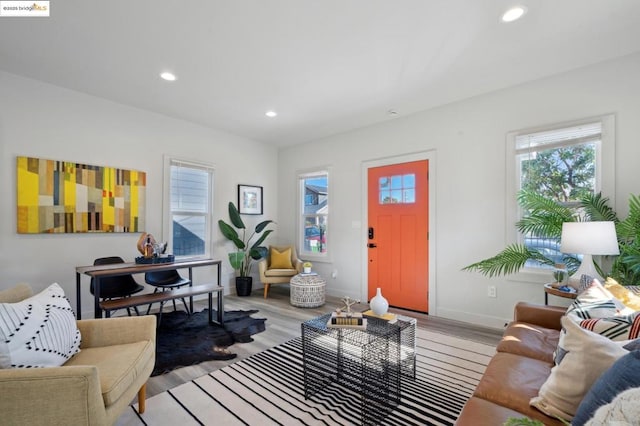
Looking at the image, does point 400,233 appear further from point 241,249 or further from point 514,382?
point 514,382

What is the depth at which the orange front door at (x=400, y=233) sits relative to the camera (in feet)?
12.7

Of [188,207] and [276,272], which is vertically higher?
[188,207]

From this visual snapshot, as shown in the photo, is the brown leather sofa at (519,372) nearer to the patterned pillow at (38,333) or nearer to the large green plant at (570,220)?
the large green plant at (570,220)

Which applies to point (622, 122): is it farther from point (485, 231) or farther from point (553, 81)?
point (485, 231)

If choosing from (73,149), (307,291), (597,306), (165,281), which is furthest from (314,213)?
(597,306)

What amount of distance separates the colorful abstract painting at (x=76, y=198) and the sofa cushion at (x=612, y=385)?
14.3 feet

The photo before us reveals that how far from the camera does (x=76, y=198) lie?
11.0ft

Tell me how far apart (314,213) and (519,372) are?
13.1ft

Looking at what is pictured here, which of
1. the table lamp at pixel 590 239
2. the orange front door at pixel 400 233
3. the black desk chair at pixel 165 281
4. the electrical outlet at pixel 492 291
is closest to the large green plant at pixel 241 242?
the black desk chair at pixel 165 281

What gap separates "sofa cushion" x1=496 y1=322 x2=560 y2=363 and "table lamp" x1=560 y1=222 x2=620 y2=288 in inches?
29.0

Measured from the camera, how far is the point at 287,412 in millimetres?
1844

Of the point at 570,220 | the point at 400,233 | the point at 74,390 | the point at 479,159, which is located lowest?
the point at 74,390

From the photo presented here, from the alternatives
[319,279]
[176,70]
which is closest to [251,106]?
[176,70]

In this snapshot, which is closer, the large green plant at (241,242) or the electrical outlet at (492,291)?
the electrical outlet at (492,291)
